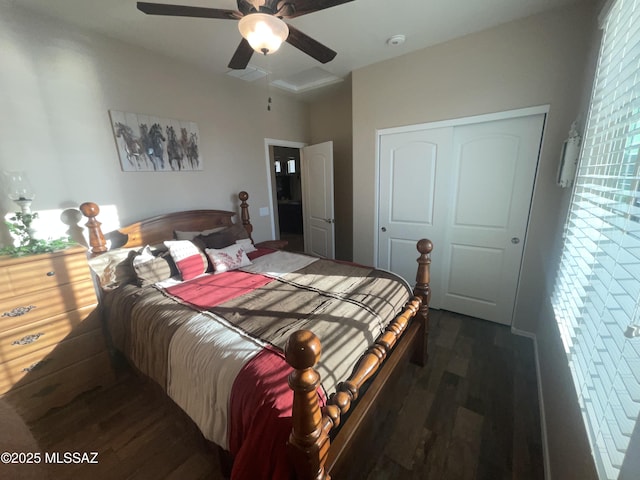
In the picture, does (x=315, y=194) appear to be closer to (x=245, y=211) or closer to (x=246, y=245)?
(x=245, y=211)

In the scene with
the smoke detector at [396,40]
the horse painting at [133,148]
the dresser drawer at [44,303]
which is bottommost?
the dresser drawer at [44,303]

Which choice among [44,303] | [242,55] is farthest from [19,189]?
[242,55]

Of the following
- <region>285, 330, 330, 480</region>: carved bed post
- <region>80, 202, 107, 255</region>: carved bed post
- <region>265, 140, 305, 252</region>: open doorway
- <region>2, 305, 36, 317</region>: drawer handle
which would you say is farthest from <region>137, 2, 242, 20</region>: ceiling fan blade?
<region>265, 140, 305, 252</region>: open doorway

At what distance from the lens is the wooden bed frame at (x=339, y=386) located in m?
0.81

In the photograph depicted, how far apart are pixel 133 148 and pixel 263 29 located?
179 cm

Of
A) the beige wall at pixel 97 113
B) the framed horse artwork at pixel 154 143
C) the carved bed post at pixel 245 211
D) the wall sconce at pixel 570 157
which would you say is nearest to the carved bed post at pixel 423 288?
the wall sconce at pixel 570 157

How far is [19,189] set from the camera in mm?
1763

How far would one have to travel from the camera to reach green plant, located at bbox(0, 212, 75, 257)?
1.66 meters

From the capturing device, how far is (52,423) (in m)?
1.68

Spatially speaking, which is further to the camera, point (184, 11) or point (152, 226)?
point (152, 226)

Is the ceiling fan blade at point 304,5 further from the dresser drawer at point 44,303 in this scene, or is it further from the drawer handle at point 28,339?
the drawer handle at point 28,339

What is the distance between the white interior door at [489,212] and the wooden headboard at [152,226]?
2.45m

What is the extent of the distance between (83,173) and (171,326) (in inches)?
64.3

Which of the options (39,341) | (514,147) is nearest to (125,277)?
(39,341)
